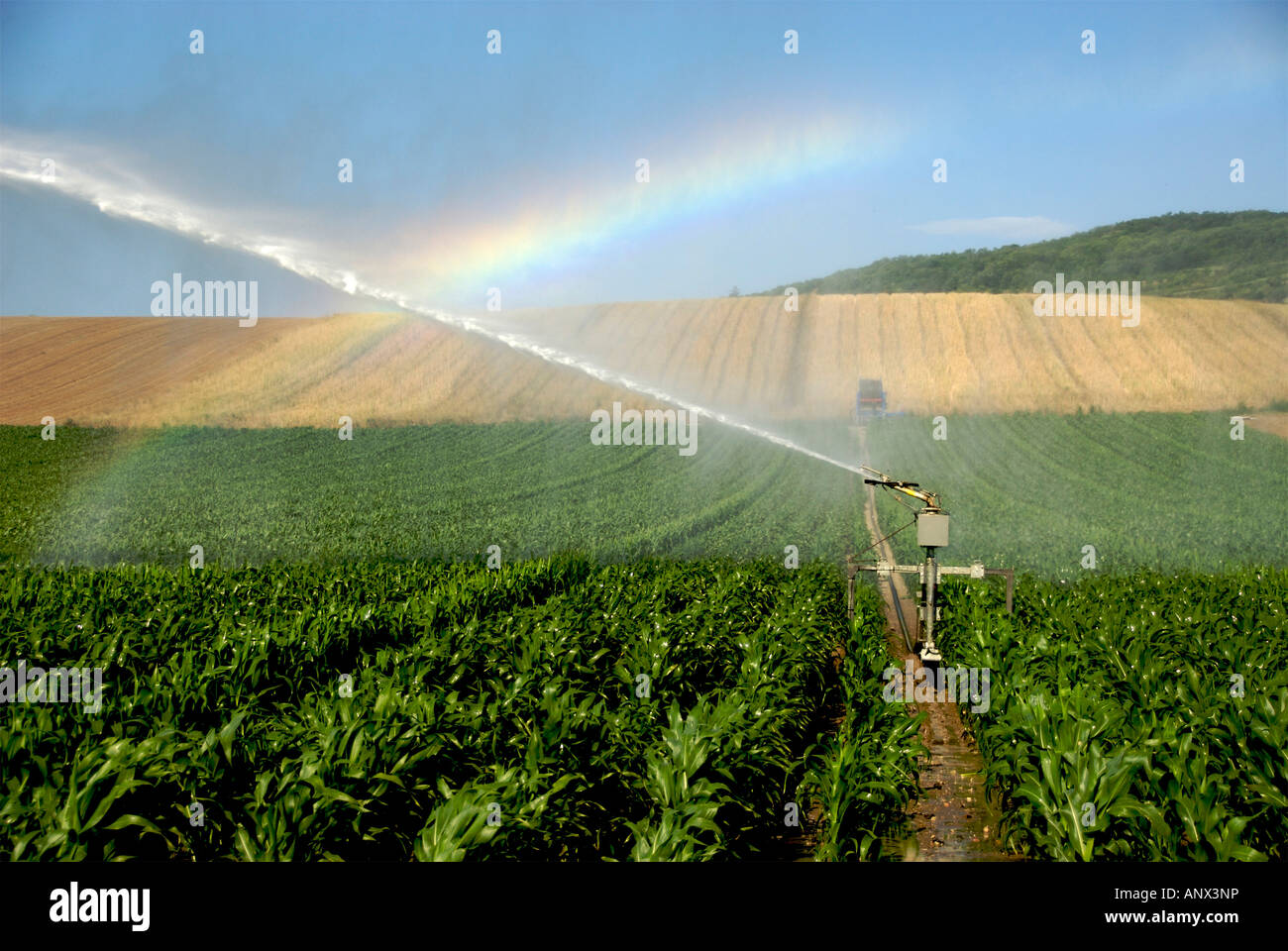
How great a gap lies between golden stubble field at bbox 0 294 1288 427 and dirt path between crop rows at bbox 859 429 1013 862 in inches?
1575

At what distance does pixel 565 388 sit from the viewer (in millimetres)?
53781

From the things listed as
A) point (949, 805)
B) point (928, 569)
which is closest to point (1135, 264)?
point (928, 569)

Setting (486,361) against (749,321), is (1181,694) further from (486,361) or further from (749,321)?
(749,321)

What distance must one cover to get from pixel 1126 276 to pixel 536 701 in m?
84.4

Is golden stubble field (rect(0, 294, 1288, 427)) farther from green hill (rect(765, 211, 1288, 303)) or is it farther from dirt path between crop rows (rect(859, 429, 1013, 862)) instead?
dirt path between crop rows (rect(859, 429, 1013, 862))

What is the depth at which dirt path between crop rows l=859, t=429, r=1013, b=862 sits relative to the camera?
7777 millimetres

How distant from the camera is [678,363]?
59688 mm

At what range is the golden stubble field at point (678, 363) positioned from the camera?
4969 centimetres

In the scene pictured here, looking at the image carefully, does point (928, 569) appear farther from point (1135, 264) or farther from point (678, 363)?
point (1135, 264)

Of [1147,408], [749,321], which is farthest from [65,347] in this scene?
[1147,408]

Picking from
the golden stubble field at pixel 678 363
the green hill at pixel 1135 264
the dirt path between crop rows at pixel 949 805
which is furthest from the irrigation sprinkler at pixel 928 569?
the green hill at pixel 1135 264

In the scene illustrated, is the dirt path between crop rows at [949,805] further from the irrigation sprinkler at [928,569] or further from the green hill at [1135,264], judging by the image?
the green hill at [1135,264]

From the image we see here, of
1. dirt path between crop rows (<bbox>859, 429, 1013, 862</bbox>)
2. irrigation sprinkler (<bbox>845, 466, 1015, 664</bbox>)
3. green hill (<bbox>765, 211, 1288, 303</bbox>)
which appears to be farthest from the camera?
green hill (<bbox>765, 211, 1288, 303</bbox>)

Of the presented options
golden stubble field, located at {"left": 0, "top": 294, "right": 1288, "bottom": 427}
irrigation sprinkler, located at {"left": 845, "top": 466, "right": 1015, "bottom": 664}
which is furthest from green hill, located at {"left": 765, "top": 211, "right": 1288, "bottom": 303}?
irrigation sprinkler, located at {"left": 845, "top": 466, "right": 1015, "bottom": 664}
